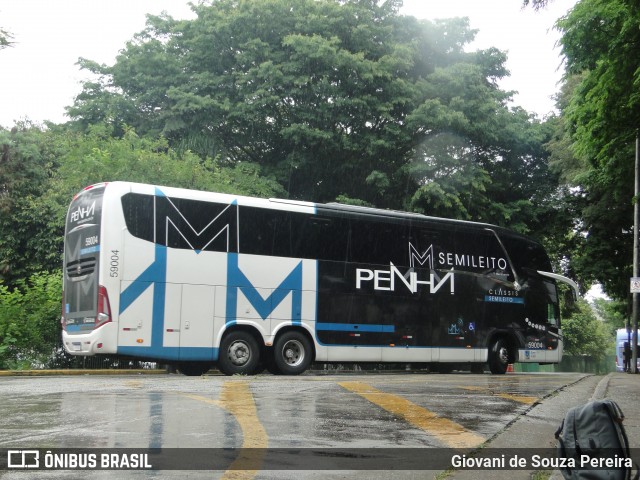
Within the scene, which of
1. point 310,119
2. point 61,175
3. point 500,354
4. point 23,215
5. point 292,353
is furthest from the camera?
point 23,215

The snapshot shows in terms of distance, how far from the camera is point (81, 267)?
17.7 m

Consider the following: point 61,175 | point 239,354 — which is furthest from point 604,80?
point 61,175

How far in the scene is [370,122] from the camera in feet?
105

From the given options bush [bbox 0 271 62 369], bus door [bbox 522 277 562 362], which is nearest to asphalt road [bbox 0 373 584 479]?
bush [bbox 0 271 62 369]

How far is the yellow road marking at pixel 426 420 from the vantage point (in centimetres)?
698

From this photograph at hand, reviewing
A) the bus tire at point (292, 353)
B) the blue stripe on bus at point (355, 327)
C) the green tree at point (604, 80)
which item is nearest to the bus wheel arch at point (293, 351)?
the bus tire at point (292, 353)

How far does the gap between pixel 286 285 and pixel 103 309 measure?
421 centimetres

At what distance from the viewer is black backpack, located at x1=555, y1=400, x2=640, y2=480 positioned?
3766mm

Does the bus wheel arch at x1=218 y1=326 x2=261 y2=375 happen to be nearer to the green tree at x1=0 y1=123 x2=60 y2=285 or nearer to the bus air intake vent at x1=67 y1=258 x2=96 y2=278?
the bus air intake vent at x1=67 y1=258 x2=96 y2=278

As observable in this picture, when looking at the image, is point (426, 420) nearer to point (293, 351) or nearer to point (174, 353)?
point (174, 353)

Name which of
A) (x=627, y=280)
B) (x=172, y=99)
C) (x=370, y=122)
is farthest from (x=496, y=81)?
(x=172, y=99)

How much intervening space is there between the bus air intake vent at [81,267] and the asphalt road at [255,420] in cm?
509

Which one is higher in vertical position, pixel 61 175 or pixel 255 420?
pixel 61 175

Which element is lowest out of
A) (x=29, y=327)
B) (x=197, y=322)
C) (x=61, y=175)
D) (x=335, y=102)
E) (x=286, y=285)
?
(x=29, y=327)
